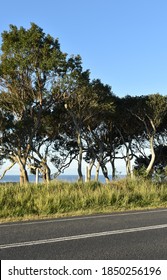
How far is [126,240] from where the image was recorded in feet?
27.1

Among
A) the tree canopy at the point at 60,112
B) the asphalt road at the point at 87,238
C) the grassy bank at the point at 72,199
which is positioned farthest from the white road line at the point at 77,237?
the tree canopy at the point at 60,112

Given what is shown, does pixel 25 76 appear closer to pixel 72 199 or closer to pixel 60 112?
pixel 60 112

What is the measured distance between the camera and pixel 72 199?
15523mm

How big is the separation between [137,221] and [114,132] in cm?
3118

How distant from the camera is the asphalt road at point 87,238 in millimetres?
6902

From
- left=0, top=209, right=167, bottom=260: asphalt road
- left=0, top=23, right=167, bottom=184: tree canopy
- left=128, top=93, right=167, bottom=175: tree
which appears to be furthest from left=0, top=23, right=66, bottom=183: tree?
left=0, top=209, right=167, bottom=260: asphalt road

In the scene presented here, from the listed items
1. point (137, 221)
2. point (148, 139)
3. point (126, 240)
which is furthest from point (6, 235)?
point (148, 139)

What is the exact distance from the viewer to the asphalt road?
6.90m

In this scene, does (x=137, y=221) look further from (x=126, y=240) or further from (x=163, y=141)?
(x=163, y=141)

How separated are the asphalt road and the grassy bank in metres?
1.87

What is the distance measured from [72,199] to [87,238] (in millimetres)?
7037

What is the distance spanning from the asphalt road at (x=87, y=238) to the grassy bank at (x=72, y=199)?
73.4 inches

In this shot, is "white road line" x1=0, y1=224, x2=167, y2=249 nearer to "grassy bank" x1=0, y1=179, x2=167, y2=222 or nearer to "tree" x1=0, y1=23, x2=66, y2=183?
"grassy bank" x1=0, y1=179, x2=167, y2=222
